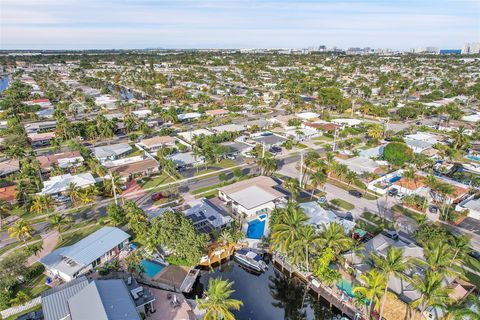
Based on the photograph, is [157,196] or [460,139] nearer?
[157,196]

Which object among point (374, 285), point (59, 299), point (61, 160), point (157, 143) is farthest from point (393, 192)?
point (61, 160)

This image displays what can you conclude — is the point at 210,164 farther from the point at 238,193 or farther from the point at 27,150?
the point at 27,150

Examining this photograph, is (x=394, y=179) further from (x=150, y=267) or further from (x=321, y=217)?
(x=150, y=267)

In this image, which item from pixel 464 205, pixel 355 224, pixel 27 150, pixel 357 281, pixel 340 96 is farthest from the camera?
pixel 340 96

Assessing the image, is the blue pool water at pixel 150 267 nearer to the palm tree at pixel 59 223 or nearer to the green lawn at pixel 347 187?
the palm tree at pixel 59 223

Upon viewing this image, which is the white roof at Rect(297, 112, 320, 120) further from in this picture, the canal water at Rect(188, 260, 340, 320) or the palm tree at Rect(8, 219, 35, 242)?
the palm tree at Rect(8, 219, 35, 242)

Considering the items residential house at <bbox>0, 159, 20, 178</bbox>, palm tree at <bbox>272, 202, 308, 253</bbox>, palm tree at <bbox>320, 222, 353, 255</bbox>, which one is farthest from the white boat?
residential house at <bbox>0, 159, 20, 178</bbox>

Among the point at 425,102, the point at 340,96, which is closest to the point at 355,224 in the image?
the point at 340,96
